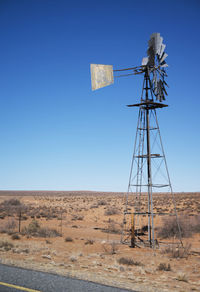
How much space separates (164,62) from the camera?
16.5m

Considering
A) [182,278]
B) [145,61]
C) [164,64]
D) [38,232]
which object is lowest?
[38,232]

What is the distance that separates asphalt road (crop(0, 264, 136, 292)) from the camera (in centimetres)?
705

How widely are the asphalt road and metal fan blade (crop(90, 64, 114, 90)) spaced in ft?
32.4

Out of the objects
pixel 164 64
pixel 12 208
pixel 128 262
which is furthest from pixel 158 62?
pixel 12 208

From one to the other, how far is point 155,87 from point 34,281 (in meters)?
12.6

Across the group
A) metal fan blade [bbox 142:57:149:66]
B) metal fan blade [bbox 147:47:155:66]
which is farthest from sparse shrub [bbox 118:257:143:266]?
metal fan blade [bbox 142:57:149:66]

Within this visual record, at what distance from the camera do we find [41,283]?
7.53 m

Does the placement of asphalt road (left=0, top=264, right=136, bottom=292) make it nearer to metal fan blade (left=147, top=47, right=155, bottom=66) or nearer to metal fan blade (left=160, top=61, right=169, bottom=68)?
metal fan blade (left=147, top=47, right=155, bottom=66)

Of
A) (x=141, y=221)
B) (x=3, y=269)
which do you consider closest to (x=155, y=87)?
(x=3, y=269)

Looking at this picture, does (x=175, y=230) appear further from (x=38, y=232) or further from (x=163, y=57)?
(x=163, y=57)

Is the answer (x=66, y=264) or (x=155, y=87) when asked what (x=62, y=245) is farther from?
(x=155, y=87)

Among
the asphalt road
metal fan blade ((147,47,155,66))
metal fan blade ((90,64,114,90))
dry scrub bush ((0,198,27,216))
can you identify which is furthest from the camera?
dry scrub bush ((0,198,27,216))

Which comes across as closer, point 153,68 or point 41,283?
point 41,283

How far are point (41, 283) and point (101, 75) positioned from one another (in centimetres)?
1127
